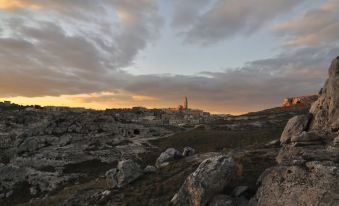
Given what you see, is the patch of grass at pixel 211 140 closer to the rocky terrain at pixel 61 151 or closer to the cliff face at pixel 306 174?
the rocky terrain at pixel 61 151

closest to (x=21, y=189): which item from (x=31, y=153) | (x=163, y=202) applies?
(x=31, y=153)

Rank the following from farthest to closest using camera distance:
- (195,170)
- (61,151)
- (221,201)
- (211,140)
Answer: (211,140), (61,151), (195,170), (221,201)

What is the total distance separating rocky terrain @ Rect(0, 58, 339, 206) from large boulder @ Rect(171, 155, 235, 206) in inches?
3.0

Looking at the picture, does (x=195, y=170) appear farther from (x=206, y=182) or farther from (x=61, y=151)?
(x=61, y=151)

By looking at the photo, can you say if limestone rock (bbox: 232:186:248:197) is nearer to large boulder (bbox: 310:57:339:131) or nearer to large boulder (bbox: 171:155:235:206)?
large boulder (bbox: 171:155:235:206)

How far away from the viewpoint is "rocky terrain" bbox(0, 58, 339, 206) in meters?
27.3

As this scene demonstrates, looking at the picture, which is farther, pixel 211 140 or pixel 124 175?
pixel 211 140

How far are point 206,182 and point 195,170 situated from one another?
3.89 meters

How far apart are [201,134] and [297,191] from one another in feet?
277

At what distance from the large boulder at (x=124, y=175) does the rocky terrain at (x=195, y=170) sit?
112 millimetres

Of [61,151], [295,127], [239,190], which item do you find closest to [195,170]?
[239,190]

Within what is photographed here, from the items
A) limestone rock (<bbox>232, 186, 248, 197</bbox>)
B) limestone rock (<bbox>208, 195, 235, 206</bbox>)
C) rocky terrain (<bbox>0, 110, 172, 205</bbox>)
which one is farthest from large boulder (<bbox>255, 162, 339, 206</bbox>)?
rocky terrain (<bbox>0, 110, 172, 205</bbox>)

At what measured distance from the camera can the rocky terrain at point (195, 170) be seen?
89.7 ft

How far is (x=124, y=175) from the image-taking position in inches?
1645
